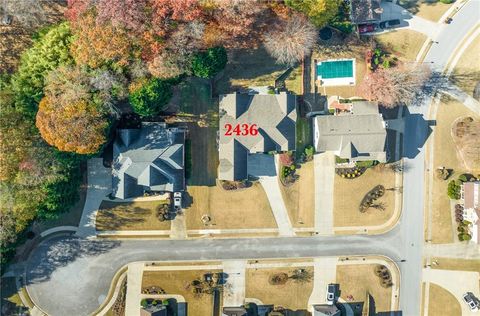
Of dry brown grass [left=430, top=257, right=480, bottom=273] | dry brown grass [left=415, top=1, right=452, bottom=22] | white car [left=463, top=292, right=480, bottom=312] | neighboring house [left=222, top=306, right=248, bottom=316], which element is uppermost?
dry brown grass [left=415, top=1, right=452, bottom=22]

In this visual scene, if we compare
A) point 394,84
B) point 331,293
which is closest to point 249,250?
point 331,293

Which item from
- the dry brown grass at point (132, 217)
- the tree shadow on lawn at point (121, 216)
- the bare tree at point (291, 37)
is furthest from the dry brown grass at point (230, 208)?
the bare tree at point (291, 37)

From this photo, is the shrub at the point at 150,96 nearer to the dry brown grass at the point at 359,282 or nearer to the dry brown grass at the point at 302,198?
the dry brown grass at the point at 302,198

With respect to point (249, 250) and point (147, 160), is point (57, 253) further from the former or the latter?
point (249, 250)

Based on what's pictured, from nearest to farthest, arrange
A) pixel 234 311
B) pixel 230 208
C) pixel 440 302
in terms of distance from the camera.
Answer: pixel 234 311 < pixel 230 208 < pixel 440 302

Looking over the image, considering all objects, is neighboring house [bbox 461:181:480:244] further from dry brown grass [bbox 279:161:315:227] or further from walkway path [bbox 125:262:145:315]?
walkway path [bbox 125:262:145:315]

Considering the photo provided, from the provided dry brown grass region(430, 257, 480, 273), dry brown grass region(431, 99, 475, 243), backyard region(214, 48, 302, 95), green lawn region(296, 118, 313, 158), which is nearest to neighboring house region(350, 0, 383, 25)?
backyard region(214, 48, 302, 95)

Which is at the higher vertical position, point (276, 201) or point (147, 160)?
point (147, 160)
